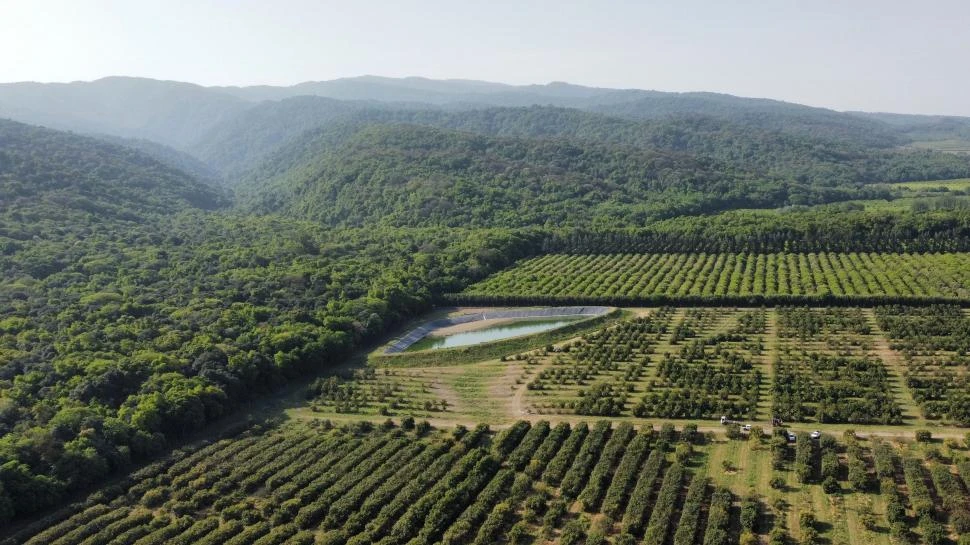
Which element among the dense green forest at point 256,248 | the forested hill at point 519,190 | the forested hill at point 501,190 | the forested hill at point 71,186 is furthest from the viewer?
the forested hill at point 501,190

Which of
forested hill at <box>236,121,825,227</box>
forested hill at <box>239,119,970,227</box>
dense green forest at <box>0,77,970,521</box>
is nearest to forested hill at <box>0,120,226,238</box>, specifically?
dense green forest at <box>0,77,970,521</box>

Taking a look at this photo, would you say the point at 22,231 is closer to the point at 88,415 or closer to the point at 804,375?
the point at 88,415

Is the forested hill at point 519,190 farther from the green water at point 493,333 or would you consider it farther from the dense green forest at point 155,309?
the green water at point 493,333

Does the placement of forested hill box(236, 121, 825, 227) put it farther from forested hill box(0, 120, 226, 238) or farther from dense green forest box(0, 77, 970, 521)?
forested hill box(0, 120, 226, 238)

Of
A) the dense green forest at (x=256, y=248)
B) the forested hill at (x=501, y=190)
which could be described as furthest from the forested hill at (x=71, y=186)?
the forested hill at (x=501, y=190)

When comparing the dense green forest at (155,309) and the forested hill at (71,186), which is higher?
A: the forested hill at (71,186)

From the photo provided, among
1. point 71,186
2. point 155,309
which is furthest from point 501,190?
point 155,309

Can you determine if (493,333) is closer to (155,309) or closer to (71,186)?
(155,309)
